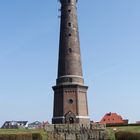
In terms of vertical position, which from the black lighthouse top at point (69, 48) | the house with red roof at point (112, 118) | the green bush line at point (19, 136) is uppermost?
the black lighthouse top at point (69, 48)

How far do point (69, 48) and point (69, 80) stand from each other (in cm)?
520

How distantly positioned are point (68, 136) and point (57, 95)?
8274mm

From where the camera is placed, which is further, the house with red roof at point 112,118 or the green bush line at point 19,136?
the house with red roof at point 112,118

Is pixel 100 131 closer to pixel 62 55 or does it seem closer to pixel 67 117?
pixel 67 117

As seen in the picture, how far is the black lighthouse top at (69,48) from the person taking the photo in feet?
176

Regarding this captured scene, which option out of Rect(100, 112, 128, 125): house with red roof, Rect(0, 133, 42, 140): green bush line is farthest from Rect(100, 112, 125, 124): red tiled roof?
Rect(0, 133, 42, 140): green bush line

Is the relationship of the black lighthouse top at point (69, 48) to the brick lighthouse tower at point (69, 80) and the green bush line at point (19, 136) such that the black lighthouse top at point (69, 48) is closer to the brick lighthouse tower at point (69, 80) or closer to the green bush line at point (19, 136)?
the brick lighthouse tower at point (69, 80)

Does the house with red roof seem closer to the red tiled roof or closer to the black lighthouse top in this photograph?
the red tiled roof

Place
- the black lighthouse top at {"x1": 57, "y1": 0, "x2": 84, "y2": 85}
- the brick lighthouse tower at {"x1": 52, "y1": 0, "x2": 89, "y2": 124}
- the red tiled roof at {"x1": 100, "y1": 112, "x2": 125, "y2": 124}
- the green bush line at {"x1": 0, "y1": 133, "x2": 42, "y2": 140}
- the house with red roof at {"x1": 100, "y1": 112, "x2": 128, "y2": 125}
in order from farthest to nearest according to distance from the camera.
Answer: the red tiled roof at {"x1": 100, "y1": 112, "x2": 125, "y2": 124}, the house with red roof at {"x1": 100, "y1": 112, "x2": 128, "y2": 125}, the black lighthouse top at {"x1": 57, "y1": 0, "x2": 84, "y2": 85}, the brick lighthouse tower at {"x1": 52, "y1": 0, "x2": 89, "y2": 124}, the green bush line at {"x1": 0, "y1": 133, "x2": 42, "y2": 140}

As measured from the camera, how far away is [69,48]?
54.6m

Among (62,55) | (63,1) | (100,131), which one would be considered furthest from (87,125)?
(63,1)

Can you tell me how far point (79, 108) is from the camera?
5241 cm

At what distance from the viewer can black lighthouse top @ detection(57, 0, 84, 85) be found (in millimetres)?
53688

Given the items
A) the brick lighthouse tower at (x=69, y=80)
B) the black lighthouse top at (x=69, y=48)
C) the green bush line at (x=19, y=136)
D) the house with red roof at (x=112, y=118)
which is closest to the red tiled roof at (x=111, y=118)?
the house with red roof at (x=112, y=118)
